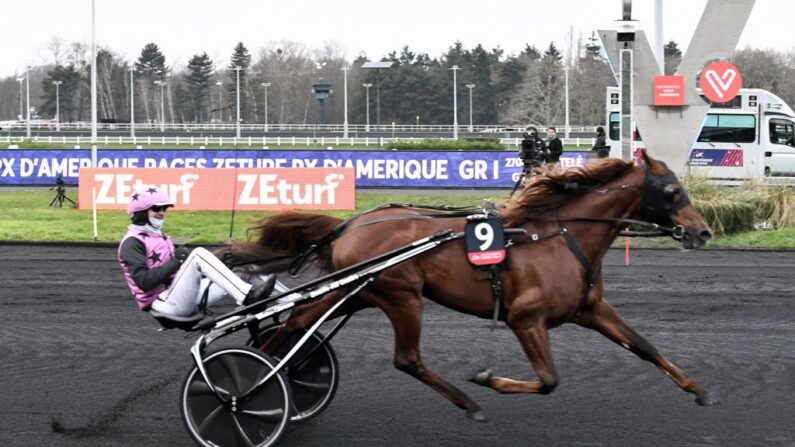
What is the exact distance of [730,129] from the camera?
88.5ft

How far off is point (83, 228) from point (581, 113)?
172ft

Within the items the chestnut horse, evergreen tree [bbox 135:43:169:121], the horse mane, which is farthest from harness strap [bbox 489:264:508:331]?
evergreen tree [bbox 135:43:169:121]

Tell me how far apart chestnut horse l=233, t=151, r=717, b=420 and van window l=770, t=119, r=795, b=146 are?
74.6 ft

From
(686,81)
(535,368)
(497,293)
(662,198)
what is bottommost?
(535,368)

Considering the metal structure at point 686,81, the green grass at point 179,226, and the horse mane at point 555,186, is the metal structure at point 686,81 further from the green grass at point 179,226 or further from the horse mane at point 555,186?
the horse mane at point 555,186

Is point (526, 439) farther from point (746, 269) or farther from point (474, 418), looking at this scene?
point (746, 269)

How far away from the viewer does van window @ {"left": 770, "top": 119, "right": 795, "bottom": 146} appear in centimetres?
2714

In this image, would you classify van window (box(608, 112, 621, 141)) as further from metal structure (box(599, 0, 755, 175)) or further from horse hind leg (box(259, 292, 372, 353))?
horse hind leg (box(259, 292, 372, 353))

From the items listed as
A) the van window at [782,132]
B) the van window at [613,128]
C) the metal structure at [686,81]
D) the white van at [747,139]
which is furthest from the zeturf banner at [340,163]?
the metal structure at [686,81]

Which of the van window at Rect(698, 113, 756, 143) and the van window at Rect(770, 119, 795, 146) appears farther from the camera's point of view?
the van window at Rect(770, 119, 795, 146)

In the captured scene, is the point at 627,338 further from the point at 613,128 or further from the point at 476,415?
the point at 613,128

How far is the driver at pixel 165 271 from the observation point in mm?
5602

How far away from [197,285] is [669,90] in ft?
45.7

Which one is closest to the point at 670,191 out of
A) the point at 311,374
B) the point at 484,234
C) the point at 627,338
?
the point at 627,338
